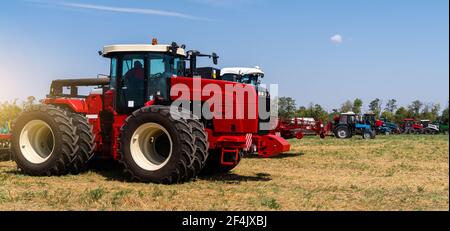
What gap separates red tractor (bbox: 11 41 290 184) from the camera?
9.17m

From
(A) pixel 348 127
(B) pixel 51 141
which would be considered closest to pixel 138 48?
(B) pixel 51 141

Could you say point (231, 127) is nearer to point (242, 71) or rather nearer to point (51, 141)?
point (51, 141)

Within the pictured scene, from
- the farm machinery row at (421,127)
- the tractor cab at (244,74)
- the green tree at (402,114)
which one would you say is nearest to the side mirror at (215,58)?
the tractor cab at (244,74)

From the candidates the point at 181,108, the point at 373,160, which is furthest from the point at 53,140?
the point at 373,160

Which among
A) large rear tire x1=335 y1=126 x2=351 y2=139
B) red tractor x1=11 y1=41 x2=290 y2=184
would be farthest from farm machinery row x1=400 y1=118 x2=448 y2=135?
red tractor x1=11 y1=41 x2=290 y2=184

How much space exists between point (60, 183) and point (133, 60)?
2.94 meters

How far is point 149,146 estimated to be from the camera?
32.2ft

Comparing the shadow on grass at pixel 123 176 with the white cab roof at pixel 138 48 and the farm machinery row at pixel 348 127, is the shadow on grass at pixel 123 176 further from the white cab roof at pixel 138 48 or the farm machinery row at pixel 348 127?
the farm machinery row at pixel 348 127

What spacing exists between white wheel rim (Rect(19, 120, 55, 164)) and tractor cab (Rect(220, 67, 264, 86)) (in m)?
9.29

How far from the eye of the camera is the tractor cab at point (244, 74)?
1934 centimetres

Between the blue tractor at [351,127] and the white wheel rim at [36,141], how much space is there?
→ 26365 millimetres
